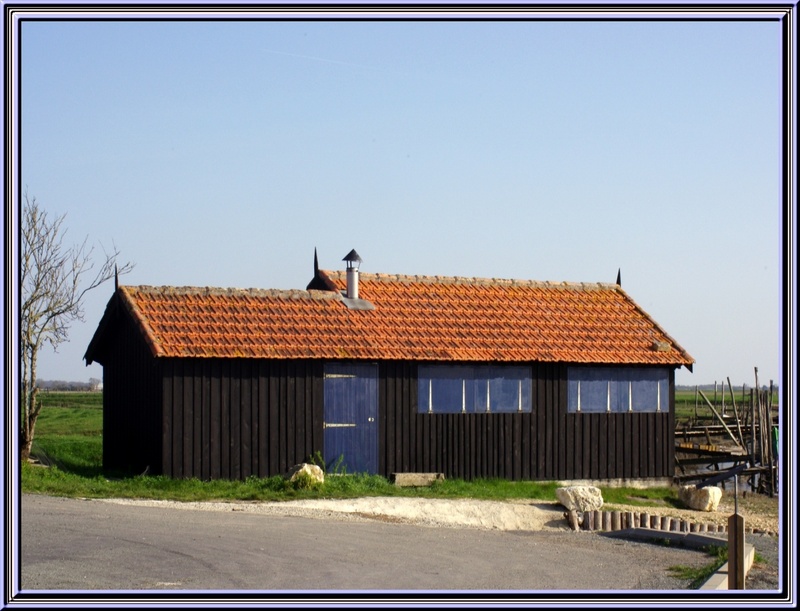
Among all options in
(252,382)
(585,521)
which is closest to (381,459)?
(252,382)

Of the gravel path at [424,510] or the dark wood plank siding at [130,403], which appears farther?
the dark wood plank siding at [130,403]

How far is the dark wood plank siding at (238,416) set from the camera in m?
22.3

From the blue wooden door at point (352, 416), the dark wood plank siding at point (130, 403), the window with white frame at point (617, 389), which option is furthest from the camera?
the window with white frame at point (617, 389)

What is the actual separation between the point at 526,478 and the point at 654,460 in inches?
137

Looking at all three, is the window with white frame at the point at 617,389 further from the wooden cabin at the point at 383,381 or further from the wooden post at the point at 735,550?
the wooden post at the point at 735,550

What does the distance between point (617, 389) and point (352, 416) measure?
21.4 feet

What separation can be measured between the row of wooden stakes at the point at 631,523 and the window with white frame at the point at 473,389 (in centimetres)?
497

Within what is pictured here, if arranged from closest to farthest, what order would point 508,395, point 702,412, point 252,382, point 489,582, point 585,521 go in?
1. point 489,582
2. point 585,521
3. point 252,382
4. point 508,395
5. point 702,412

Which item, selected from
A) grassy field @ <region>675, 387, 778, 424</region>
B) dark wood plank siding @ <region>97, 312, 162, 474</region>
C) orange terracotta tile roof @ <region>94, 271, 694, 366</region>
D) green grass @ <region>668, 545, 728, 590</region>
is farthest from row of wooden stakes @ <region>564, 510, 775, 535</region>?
grassy field @ <region>675, 387, 778, 424</region>

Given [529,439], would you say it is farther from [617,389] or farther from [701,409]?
[701,409]

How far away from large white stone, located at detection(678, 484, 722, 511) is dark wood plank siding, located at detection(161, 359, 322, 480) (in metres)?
7.94

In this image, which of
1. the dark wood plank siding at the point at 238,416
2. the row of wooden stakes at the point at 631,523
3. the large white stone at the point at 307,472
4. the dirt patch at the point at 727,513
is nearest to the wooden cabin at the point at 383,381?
the dark wood plank siding at the point at 238,416
